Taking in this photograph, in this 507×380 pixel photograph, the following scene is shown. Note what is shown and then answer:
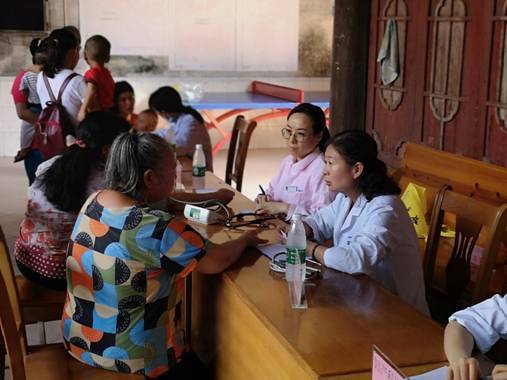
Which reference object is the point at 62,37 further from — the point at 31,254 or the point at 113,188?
the point at 113,188

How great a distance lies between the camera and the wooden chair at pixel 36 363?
2080mm

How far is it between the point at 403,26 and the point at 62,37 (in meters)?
1.99

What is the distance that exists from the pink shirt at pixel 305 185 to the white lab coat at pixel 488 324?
1.34m

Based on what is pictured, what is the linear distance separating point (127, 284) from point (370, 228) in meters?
0.76

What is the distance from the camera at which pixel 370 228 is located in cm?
231

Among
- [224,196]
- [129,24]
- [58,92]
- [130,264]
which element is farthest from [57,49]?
[129,24]

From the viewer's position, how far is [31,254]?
2.70m

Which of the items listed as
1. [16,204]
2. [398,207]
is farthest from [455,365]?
[16,204]

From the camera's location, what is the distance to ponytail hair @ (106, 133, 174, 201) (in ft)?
6.82

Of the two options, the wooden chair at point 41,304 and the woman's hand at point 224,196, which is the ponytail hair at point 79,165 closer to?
the wooden chair at point 41,304

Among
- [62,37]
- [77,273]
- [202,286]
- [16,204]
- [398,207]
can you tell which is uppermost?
[62,37]

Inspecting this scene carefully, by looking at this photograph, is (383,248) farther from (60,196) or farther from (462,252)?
(60,196)

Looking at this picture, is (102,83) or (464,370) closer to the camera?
(464,370)

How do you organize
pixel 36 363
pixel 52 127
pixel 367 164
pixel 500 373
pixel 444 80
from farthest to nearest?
pixel 52 127 < pixel 444 80 < pixel 367 164 < pixel 36 363 < pixel 500 373
